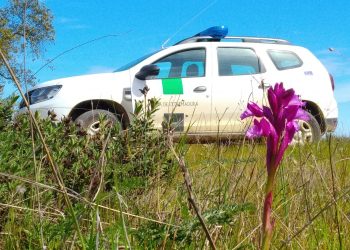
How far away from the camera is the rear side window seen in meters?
9.98

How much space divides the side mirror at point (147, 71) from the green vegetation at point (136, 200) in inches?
205

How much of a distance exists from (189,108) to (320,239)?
279 inches

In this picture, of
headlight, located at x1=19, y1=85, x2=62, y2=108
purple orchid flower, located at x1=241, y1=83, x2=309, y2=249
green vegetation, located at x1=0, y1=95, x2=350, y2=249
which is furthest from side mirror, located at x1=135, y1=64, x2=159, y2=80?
purple orchid flower, located at x1=241, y1=83, x2=309, y2=249

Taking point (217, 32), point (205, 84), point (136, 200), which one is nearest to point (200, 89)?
point (205, 84)

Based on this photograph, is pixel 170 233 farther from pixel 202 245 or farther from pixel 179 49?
pixel 179 49

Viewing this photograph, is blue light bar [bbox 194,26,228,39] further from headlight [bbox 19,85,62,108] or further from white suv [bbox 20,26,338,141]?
headlight [bbox 19,85,62,108]

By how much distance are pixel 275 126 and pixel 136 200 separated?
155 centimetres

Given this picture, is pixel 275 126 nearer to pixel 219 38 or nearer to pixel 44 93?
pixel 44 93

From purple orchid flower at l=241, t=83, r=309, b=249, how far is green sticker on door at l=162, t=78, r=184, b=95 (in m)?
8.07

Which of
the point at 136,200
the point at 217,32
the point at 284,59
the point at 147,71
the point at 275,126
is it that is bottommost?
the point at 136,200

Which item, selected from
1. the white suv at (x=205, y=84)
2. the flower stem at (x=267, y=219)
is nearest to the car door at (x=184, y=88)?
the white suv at (x=205, y=84)

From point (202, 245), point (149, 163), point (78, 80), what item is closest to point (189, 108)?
point (78, 80)

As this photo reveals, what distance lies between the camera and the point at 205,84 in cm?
920

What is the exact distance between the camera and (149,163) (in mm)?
3043
